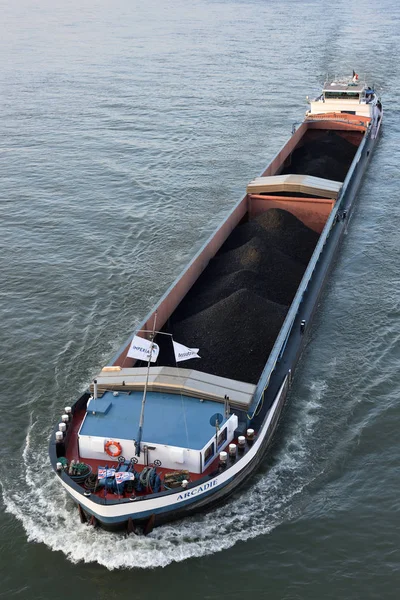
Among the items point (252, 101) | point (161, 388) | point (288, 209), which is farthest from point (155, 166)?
point (161, 388)

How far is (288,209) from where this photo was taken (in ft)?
96.6

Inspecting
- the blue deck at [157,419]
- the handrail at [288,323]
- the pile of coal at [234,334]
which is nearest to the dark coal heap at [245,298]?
the pile of coal at [234,334]

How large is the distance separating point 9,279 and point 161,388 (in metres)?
13.3

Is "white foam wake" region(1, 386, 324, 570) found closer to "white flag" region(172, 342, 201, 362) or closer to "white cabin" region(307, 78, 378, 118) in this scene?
"white flag" region(172, 342, 201, 362)

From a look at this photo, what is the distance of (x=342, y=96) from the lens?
4531cm

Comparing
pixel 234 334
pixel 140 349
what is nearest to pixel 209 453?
pixel 140 349

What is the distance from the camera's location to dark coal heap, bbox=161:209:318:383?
19.0 meters

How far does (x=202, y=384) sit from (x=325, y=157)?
23.1 m

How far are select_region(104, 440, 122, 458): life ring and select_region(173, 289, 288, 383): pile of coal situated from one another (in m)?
3.65

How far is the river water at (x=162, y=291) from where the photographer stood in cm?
1508

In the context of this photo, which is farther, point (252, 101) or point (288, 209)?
point (252, 101)

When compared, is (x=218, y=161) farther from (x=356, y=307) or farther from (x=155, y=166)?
(x=356, y=307)

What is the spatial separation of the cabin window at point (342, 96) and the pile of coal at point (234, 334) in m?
28.4

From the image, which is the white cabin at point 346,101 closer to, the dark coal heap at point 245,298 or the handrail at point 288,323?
the handrail at point 288,323
